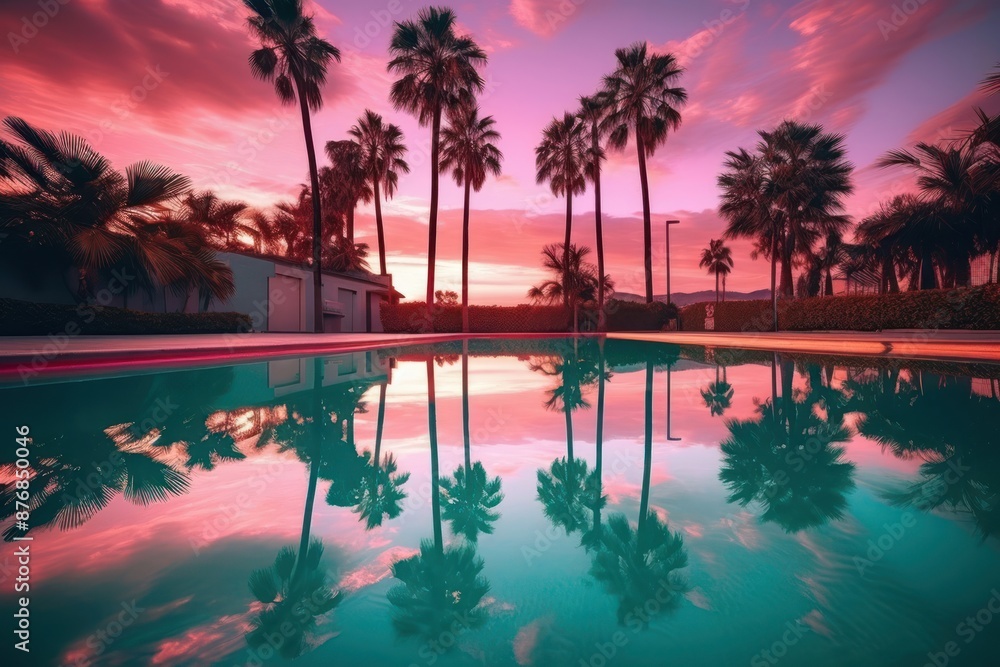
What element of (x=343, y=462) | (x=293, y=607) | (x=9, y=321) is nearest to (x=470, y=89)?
(x=9, y=321)

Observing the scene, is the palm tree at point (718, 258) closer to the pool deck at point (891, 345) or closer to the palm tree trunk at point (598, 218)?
the palm tree trunk at point (598, 218)

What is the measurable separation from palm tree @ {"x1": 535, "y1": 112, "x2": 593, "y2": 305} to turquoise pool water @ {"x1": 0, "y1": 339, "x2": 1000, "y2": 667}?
2643 centimetres

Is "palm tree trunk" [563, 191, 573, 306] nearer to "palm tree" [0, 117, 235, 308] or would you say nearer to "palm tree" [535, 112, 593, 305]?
"palm tree" [535, 112, 593, 305]

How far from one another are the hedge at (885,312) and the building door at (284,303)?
2669 centimetres

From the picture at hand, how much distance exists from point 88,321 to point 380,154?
23.1 m

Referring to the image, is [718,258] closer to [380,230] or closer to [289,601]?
[380,230]

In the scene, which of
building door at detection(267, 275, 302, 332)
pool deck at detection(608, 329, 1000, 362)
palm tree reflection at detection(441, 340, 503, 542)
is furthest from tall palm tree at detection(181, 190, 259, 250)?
palm tree reflection at detection(441, 340, 503, 542)

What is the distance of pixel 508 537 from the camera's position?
2441 millimetres

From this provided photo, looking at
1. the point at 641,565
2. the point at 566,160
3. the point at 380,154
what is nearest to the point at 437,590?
the point at 641,565

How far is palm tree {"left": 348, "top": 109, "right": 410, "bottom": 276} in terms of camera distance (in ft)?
109

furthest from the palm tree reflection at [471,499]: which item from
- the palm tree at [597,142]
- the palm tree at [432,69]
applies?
the palm tree at [597,142]

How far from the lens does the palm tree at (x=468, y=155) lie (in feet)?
93.5

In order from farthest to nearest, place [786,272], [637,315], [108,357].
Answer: [637,315]
[786,272]
[108,357]

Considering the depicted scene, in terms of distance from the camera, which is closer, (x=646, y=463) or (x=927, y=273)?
(x=646, y=463)
